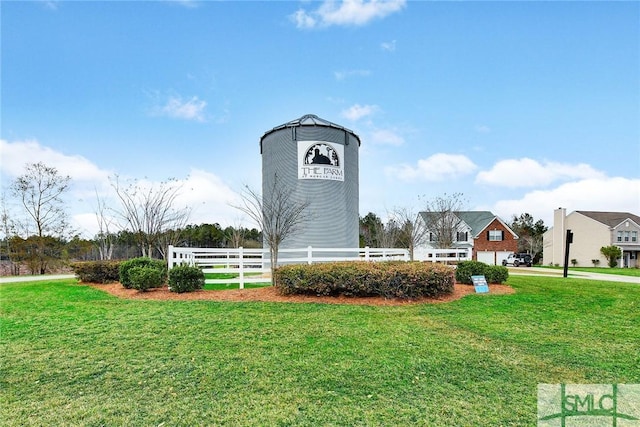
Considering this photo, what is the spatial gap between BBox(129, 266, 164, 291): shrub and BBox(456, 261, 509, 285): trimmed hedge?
7.80m

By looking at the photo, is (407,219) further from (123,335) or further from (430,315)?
(123,335)

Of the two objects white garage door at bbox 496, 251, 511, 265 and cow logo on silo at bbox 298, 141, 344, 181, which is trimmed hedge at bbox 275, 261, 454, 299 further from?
white garage door at bbox 496, 251, 511, 265

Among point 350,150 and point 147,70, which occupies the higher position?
point 147,70

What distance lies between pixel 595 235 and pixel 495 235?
27.5ft

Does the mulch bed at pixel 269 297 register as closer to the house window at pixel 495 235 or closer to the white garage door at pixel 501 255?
the house window at pixel 495 235

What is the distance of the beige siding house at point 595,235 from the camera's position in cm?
3184

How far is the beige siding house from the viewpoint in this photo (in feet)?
104

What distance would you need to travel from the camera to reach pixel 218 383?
3.27 m

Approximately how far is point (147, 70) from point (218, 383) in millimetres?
9351

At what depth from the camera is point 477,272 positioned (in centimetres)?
948

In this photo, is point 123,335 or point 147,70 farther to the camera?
point 147,70

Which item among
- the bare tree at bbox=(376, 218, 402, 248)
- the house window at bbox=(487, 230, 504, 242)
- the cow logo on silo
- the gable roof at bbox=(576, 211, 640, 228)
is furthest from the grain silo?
the gable roof at bbox=(576, 211, 640, 228)

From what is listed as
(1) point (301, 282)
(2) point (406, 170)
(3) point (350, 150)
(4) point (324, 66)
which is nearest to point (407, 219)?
(2) point (406, 170)

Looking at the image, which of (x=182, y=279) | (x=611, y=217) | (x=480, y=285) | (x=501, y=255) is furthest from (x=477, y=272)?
(x=611, y=217)
